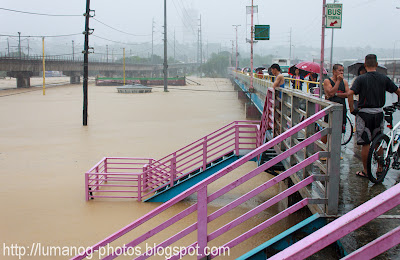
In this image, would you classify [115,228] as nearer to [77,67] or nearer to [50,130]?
[50,130]

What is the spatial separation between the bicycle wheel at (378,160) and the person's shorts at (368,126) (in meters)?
0.18

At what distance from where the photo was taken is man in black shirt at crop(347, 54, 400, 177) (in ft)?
20.3

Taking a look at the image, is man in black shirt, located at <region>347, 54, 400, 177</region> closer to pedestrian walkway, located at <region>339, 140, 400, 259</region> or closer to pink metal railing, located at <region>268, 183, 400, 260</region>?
pedestrian walkway, located at <region>339, 140, 400, 259</region>

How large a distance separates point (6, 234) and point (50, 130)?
14.8 meters

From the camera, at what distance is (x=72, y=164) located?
47.6 ft

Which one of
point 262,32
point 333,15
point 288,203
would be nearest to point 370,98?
point 288,203

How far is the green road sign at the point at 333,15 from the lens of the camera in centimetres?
998

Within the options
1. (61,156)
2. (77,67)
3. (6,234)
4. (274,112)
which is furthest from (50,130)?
(77,67)

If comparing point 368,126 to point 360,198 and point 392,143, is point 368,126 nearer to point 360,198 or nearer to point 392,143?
point 392,143

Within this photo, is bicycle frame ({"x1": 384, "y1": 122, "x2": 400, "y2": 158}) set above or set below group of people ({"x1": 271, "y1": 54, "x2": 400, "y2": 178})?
below

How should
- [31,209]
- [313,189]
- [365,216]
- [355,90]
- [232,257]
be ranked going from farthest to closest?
[31,209] → [232,257] → [355,90] → [313,189] → [365,216]

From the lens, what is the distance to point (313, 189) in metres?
5.36

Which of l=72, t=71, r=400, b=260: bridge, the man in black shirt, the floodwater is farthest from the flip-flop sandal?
the floodwater

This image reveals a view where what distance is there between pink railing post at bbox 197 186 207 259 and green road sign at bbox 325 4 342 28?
7.18 meters
